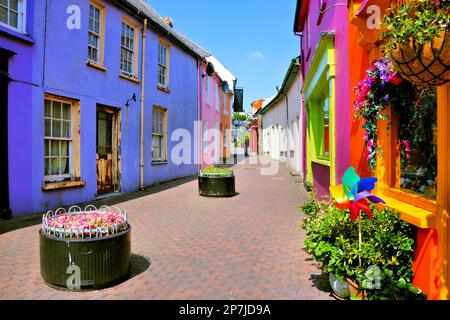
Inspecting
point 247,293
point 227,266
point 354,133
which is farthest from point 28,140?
point 354,133

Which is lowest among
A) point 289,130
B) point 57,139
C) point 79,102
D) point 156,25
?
point 57,139

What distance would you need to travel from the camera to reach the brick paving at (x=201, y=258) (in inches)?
144

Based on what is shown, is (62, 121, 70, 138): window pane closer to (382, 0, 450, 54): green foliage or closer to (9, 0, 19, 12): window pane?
(9, 0, 19, 12): window pane

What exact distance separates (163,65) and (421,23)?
12.5 meters

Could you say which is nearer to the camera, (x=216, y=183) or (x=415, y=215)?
(x=415, y=215)

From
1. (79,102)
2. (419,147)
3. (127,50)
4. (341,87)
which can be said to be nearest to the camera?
(419,147)

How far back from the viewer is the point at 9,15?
698 centimetres

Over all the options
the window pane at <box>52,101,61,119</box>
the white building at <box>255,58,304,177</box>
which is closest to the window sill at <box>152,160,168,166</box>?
the window pane at <box>52,101,61,119</box>

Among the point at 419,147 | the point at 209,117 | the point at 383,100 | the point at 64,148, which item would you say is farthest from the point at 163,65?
the point at 419,147

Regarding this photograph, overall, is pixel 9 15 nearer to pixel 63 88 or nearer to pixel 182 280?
pixel 63 88

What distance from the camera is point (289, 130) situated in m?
20.0

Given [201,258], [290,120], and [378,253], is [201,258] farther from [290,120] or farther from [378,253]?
[290,120]

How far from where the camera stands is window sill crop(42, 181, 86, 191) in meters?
7.71
